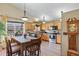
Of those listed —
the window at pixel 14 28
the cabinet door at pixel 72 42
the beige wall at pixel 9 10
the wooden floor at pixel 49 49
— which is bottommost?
the wooden floor at pixel 49 49

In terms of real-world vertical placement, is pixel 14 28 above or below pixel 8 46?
above

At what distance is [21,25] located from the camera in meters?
2.00

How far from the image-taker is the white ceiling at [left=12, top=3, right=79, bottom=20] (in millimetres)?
1961

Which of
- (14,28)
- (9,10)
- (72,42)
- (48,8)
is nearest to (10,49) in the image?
(14,28)

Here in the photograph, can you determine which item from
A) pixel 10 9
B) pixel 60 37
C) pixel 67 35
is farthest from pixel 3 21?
pixel 67 35

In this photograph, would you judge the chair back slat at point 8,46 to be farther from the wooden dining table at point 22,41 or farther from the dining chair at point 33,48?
the dining chair at point 33,48

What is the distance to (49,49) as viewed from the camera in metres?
2.07

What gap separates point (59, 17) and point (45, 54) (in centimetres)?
75

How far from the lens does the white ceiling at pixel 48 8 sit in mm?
1961

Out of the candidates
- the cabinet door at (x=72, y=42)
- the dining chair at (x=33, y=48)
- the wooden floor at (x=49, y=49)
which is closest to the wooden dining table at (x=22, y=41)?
the dining chair at (x=33, y=48)

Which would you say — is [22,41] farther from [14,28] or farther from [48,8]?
[48,8]

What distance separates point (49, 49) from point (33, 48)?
0.32 m

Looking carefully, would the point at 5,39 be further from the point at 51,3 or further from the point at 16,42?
the point at 51,3

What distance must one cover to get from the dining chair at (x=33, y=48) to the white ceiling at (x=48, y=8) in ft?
1.64
